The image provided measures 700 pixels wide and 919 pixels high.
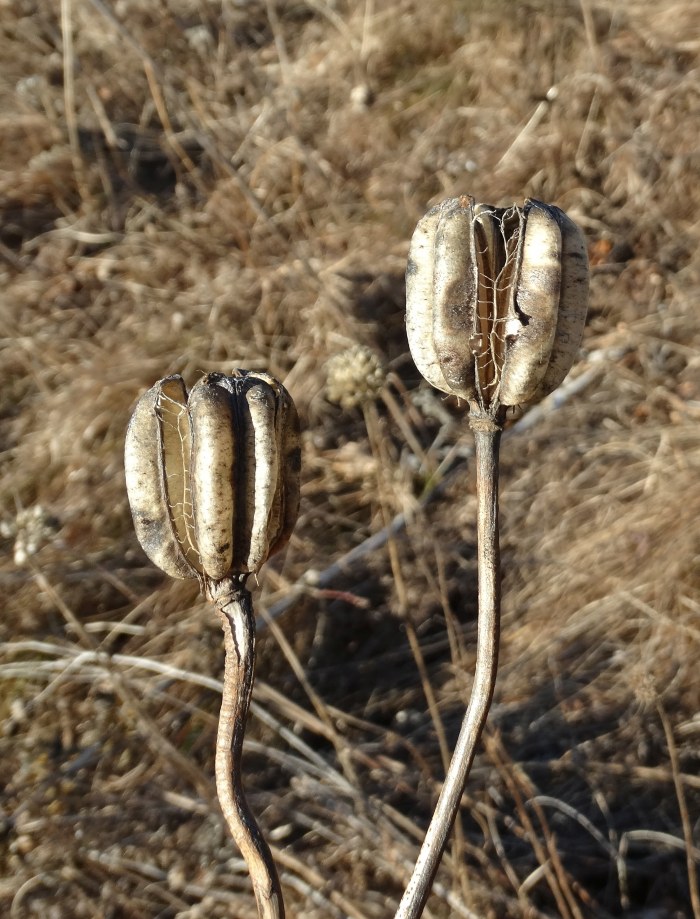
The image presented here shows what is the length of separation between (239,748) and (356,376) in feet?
6.43

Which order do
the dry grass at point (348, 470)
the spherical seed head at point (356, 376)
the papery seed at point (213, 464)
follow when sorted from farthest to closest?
the spherical seed head at point (356, 376)
the dry grass at point (348, 470)
the papery seed at point (213, 464)

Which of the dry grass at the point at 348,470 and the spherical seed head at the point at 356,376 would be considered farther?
the spherical seed head at the point at 356,376

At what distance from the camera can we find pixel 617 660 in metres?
2.67

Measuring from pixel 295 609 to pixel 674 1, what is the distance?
305 centimetres

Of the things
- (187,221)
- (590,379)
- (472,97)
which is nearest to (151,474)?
(590,379)

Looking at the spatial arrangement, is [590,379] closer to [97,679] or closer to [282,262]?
[282,262]

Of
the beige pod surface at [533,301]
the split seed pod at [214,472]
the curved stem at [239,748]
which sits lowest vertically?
the curved stem at [239,748]

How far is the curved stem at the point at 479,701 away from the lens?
1022 millimetres

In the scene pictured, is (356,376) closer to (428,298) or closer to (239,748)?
(428,298)

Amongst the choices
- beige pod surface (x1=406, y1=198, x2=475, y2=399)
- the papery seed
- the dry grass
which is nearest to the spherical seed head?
the dry grass

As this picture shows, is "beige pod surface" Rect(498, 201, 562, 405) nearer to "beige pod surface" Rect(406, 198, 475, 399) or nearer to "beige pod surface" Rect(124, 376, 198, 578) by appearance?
"beige pod surface" Rect(406, 198, 475, 399)

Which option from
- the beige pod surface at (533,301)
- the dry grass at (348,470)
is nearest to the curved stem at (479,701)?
the beige pod surface at (533,301)

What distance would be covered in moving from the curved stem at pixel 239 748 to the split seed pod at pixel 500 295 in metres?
0.38

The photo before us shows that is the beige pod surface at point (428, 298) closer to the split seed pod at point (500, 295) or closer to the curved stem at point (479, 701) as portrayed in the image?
the split seed pod at point (500, 295)
